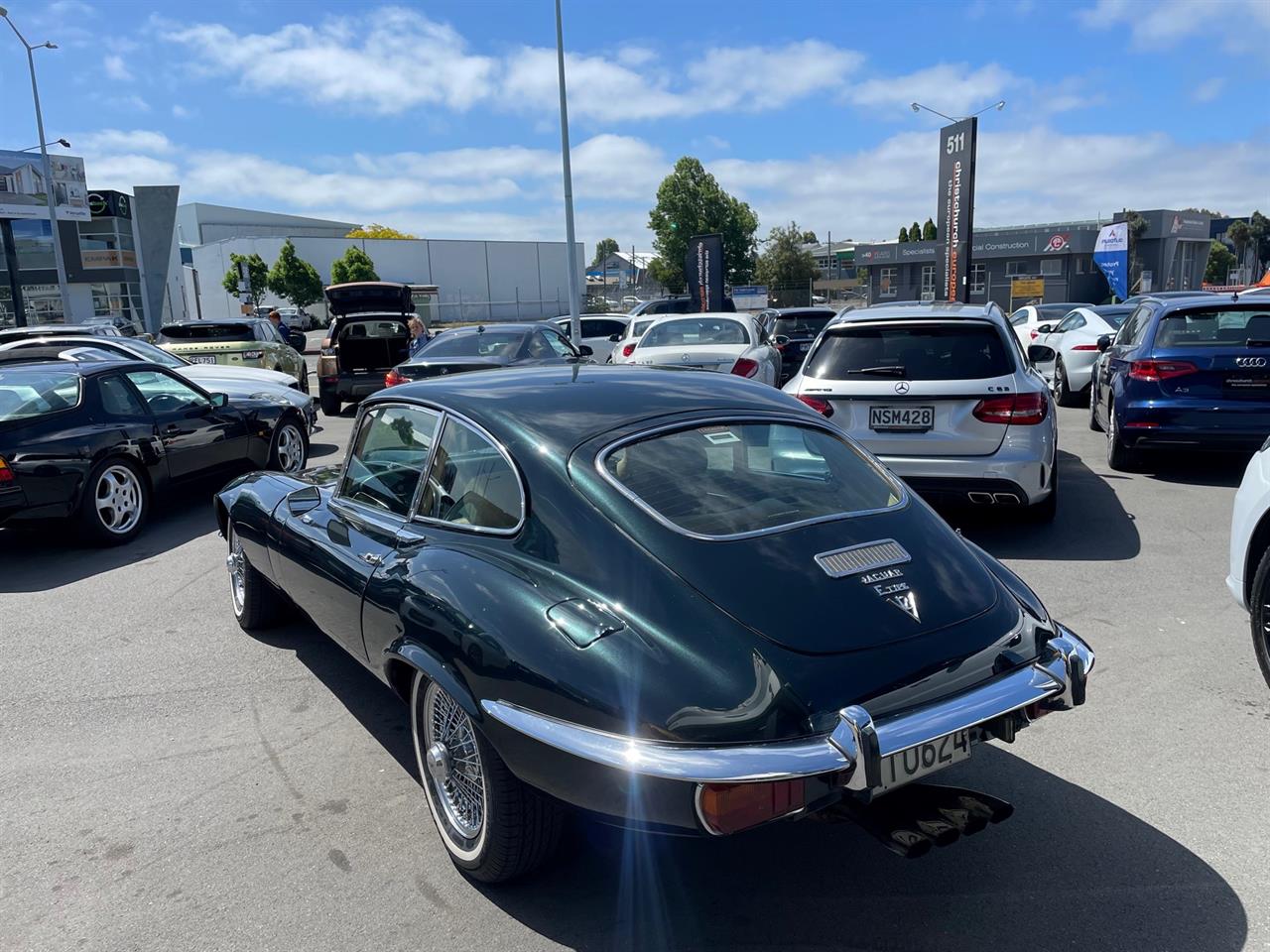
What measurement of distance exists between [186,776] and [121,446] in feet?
15.4

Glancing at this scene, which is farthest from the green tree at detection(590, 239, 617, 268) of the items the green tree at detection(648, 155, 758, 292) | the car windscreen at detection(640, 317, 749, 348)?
the car windscreen at detection(640, 317, 749, 348)

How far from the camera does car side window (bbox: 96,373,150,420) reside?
7711 mm

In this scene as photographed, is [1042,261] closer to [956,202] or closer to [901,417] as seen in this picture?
[956,202]

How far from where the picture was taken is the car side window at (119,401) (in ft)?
25.3

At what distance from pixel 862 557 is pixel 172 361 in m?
12.9

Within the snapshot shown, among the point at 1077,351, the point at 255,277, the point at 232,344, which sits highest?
the point at 255,277

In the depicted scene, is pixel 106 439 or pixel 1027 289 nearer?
pixel 106 439

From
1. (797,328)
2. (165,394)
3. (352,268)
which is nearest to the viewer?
(165,394)

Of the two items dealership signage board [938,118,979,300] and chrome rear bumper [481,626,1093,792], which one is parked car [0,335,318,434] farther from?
dealership signage board [938,118,979,300]

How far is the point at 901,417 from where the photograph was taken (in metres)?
6.68

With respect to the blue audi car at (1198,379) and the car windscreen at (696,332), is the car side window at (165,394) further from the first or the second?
the blue audi car at (1198,379)

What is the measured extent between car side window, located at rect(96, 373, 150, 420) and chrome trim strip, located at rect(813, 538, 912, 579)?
6.88 metres

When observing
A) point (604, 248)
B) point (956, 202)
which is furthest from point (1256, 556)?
point (604, 248)

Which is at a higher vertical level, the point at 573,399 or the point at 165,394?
the point at 573,399
